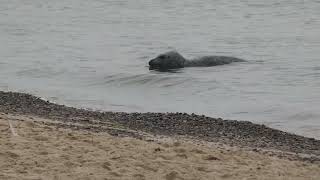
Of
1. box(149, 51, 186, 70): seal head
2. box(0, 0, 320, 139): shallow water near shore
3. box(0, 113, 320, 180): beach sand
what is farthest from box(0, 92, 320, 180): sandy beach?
box(149, 51, 186, 70): seal head

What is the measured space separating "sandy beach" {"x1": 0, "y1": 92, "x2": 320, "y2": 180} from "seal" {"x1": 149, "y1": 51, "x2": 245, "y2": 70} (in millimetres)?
7815

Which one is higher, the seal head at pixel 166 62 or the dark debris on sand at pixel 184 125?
the seal head at pixel 166 62

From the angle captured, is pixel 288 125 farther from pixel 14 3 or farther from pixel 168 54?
pixel 14 3

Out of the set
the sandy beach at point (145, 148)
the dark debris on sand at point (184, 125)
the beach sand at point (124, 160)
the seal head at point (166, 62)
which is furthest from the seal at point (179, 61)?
the beach sand at point (124, 160)

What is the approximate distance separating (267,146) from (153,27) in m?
24.0

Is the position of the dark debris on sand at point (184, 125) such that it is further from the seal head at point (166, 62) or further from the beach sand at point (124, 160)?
the seal head at point (166, 62)

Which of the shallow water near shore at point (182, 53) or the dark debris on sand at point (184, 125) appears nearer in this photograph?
the dark debris on sand at point (184, 125)

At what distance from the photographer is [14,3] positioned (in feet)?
179

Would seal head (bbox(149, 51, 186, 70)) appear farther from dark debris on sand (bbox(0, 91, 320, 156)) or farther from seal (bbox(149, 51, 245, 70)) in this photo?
dark debris on sand (bbox(0, 91, 320, 156))

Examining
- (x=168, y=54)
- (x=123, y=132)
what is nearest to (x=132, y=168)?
(x=123, y=132)

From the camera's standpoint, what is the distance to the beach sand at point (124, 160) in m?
8.34

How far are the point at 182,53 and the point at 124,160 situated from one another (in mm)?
16431

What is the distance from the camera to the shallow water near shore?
1598 centimetres

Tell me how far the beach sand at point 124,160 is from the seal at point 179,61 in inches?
423
